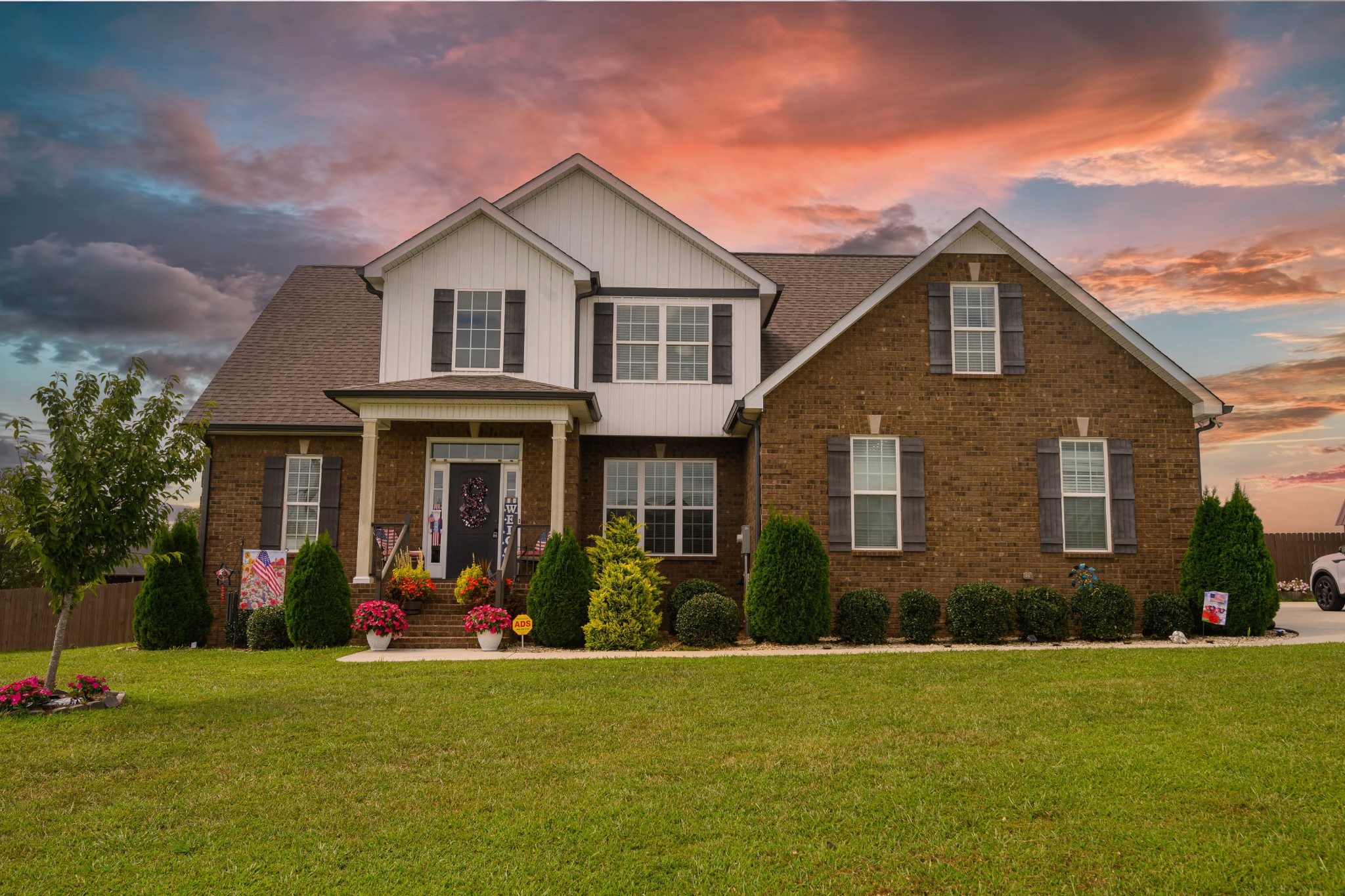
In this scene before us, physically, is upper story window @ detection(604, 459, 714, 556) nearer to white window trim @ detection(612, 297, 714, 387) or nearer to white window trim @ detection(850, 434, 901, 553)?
white window trim @ detection(612, 297, 714, 387)

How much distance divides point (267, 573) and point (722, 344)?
9.63 m

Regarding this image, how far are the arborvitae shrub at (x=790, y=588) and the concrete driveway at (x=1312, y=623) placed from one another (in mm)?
7069

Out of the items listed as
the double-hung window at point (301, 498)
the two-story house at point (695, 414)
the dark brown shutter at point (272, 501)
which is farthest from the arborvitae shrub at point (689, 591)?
the dark brown shutter at point (272, 501)

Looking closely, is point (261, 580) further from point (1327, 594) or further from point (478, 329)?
point (1327, 594)

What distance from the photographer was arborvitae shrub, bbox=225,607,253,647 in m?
16.5

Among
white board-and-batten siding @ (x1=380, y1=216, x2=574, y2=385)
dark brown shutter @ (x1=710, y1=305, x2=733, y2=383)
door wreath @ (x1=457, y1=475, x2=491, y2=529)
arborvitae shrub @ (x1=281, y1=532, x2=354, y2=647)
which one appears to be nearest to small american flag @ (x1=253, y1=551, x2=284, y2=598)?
arborvitae shrub @ (x1=281, y1=532, x2=354, y2=647)

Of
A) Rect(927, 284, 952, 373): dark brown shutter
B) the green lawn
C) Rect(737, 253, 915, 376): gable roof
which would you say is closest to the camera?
the green lawn

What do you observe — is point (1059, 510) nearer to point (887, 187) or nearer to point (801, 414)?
point (801, 414)

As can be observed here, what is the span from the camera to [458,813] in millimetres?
6180

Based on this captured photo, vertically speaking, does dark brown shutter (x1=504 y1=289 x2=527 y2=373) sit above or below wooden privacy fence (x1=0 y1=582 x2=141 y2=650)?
above

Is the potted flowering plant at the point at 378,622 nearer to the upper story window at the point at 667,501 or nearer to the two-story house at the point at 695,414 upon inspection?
the two-story house at the point at 695,414

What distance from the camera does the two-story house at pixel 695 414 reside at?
1612cm

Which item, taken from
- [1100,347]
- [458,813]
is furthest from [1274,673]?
[458,813]

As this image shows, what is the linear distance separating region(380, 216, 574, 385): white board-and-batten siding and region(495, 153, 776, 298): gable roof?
4.21 feet
